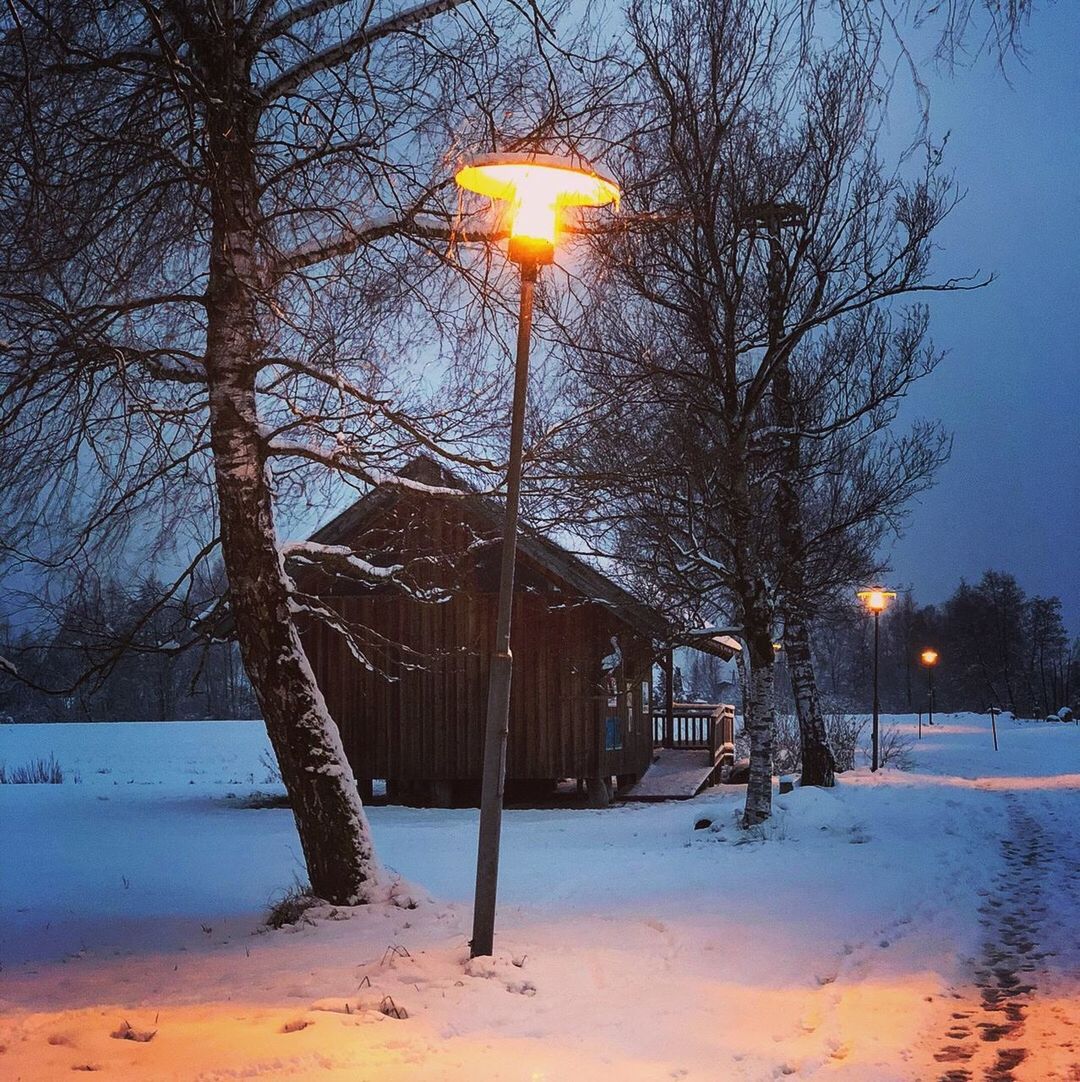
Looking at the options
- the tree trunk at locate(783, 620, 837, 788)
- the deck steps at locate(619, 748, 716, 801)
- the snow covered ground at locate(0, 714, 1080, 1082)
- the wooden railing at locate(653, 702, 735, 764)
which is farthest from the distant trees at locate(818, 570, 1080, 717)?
the snow covered ground at locate(0, 714, 1080, 1082)

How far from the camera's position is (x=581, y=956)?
6754 millimetres

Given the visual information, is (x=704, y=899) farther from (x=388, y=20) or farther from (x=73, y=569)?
(x=388, y=20)

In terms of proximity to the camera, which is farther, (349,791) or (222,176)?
(349,791)

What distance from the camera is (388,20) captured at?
6465 mm

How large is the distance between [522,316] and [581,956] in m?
3.95

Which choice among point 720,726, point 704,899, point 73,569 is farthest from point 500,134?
point 720,726

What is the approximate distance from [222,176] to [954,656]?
8503 centimetres

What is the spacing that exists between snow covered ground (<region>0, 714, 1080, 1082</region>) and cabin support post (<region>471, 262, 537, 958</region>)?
331 mm

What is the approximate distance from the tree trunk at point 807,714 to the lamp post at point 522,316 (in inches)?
539

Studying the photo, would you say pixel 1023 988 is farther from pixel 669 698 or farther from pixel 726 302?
pixel 669 698

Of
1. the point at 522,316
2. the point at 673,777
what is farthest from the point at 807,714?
the point at 522,316

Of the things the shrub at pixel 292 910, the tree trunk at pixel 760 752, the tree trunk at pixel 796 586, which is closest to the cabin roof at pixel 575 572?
the tree trunk at pixel 760 752

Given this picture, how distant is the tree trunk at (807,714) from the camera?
19703mm

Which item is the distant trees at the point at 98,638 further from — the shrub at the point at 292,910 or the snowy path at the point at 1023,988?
the snowy path at the point at 1023,988
